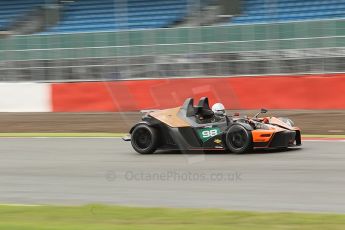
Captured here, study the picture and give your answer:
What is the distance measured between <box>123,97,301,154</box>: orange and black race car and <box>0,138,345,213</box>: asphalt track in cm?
19

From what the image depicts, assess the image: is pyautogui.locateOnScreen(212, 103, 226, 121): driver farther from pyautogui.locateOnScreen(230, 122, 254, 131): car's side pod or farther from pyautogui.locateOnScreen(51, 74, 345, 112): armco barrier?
pyautogui.locateOnScreen(51, 74, 345, 112): armco barrier

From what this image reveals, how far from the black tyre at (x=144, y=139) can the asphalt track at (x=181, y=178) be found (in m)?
0.17

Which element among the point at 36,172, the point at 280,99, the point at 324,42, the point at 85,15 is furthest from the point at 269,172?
the point at 85,15

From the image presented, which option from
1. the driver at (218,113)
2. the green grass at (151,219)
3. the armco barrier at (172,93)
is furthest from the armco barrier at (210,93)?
the green grass at (151,219)

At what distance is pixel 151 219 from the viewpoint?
621 centimetres

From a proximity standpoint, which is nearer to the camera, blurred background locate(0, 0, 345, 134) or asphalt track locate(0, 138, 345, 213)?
asphalt track locate(0, 138, 345, 213)

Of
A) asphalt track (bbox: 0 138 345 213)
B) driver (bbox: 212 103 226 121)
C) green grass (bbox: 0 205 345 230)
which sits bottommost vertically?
asphalt track (bbox: 0 138 345 213)

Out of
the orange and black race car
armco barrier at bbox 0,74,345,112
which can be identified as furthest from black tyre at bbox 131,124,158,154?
armco barrier at bbox 0,74,345,112

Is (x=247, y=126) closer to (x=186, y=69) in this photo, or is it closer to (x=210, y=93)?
(x=210, y=93)

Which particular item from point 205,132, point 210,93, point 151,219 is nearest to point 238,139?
point 205,132

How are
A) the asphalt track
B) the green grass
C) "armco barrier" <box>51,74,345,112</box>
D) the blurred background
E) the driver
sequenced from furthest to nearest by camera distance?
the blurred background, "armco barrier" <box>51,74,345,112</box>, the driver, the asphalt track, the green grass

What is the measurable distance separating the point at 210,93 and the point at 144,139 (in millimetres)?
9712

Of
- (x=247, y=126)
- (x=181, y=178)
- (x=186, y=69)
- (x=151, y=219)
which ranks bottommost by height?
Answer: (x=181, y=178)

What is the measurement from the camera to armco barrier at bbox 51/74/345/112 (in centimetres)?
1952
